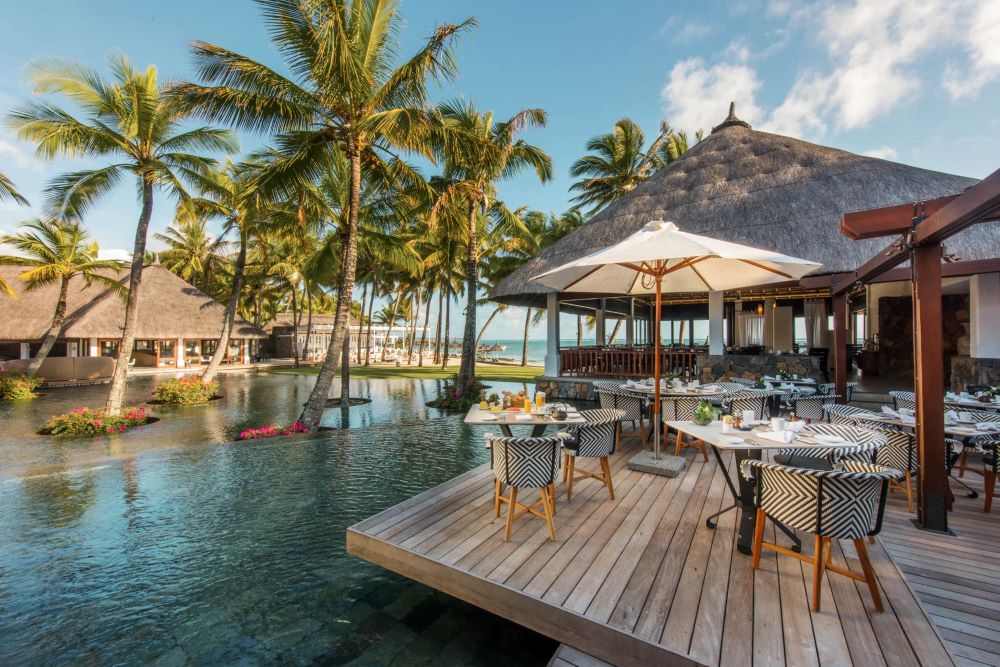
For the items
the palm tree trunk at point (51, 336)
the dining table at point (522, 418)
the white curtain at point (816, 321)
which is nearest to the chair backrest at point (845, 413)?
the dining table at point (522, 418)

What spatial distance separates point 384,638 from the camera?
2.96 m

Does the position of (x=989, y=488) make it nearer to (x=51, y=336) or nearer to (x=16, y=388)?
(x=16, y=388)

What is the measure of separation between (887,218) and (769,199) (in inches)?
297

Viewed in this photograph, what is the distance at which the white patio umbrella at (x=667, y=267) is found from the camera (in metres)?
4.18

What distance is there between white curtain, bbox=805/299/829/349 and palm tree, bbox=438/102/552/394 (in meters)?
10.0

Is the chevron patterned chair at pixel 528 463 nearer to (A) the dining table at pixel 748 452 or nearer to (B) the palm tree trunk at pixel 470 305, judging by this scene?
(A) the dining table at pixel 748 452

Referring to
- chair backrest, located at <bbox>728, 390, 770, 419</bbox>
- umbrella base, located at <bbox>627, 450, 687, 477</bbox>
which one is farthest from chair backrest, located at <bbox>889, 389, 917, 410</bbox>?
umbrella base, located at <bbox>627, 450, 687, 477</bbox>

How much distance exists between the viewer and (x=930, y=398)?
355cm

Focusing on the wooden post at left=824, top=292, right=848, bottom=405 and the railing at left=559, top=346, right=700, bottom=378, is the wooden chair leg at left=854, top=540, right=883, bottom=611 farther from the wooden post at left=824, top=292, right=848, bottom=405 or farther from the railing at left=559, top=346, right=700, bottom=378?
the railing at left=559, top=346, right=700, bottom=378

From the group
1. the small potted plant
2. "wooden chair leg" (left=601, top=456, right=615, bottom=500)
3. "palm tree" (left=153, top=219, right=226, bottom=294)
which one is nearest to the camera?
the small potted plant

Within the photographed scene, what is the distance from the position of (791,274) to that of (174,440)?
1197 cm

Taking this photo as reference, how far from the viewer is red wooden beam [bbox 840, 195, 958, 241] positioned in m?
3.75

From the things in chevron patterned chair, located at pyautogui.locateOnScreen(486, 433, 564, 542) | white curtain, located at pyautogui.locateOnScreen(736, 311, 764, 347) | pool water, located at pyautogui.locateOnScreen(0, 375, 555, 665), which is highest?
white curtain, located at pyautogui.locateOnScreen(736, 311, 764, 347)

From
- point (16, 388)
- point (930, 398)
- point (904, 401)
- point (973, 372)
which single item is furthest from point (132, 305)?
point (973, 372)
